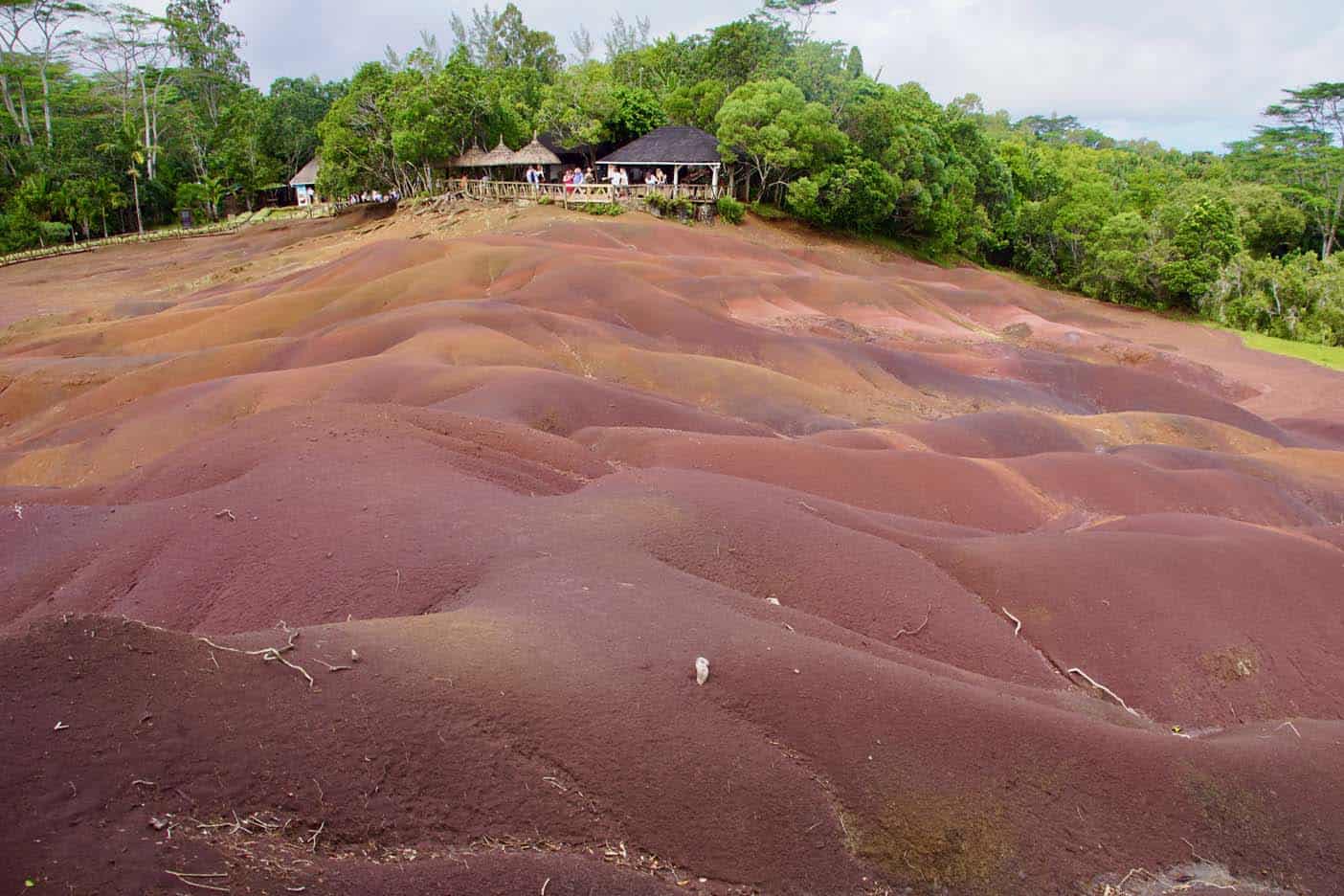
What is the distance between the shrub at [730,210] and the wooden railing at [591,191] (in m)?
0.69

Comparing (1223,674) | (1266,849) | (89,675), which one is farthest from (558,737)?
(1223,674)

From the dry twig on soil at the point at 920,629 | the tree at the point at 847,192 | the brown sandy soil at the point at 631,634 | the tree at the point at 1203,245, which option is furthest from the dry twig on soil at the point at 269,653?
the tree at the point at 1203,245

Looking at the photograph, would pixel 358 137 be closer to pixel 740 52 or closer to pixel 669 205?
pixel 669 205

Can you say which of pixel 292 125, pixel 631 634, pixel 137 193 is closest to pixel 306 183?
pixel 292 125

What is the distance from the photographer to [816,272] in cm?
4391

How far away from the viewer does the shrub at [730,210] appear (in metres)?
49.1

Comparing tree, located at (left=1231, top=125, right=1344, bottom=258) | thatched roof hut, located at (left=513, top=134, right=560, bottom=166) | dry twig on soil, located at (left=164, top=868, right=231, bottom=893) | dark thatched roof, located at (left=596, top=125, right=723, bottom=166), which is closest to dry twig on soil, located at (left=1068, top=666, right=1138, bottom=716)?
dry twig on soil, located at (left=164, top=868, right=231, bottom=893)

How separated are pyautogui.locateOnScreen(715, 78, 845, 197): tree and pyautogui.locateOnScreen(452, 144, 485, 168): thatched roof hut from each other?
1433 centimetres

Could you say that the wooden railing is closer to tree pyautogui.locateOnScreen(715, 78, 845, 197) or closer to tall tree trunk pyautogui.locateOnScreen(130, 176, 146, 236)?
tree pyautogui.locateOnScreen(715, 78, 845, 197)

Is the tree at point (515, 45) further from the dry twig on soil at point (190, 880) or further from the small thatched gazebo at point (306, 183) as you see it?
the dry twig on soil at point (190, 880)

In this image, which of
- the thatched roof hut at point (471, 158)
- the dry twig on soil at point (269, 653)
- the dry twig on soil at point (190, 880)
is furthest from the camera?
the thatched roof hut at point (471, 158)

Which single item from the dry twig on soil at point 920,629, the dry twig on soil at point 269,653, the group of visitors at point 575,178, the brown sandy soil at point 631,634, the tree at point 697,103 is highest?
the tree at point 697,103

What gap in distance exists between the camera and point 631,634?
26.4ft

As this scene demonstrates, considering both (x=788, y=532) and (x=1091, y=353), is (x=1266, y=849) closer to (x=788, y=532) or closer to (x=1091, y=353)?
(x=788, y=532)
